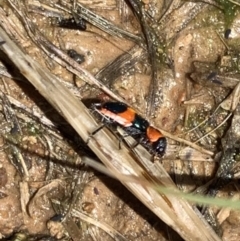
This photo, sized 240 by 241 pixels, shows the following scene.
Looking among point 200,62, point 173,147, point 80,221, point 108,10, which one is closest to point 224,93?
point 200,62

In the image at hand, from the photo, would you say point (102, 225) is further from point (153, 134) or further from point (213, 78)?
point (213, 78)

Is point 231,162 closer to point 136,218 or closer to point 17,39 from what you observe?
point 136,218

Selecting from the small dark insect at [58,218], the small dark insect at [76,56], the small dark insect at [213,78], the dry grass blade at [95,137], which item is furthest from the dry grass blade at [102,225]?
the small dark insect at [213,78]

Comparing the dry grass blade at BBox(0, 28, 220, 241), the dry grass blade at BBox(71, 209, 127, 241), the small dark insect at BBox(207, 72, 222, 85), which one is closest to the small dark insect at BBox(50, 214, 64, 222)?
the dry grass blade at BBox(71, 209, 127, 241)

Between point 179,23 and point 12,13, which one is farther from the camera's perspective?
point 179,23

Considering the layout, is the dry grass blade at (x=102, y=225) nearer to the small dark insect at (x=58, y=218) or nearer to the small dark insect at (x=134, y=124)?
the small dark insect at (x=58, y=218)

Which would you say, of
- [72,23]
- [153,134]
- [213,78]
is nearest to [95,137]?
[153,134]
